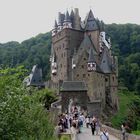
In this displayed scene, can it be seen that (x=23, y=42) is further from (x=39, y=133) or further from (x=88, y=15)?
(x=39, y=133)

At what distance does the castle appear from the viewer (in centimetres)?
8862

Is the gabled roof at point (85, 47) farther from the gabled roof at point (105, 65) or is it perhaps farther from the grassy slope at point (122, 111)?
the grassy slope at point (122, 111)

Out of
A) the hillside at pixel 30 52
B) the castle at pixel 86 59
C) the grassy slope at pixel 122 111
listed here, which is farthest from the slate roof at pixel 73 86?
the hillside at pixel 30 52

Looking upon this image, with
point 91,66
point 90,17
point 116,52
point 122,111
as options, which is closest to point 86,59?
point 91,66

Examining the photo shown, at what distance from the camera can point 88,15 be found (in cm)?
10000

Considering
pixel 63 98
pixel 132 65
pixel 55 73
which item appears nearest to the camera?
pixel 63 98

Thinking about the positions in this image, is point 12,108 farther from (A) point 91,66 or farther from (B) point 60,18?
(B) point 60,18

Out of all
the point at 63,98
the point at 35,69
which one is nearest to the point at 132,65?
the point at 35,69

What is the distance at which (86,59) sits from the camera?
90.9m

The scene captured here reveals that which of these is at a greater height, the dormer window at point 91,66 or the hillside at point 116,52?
the hillside at point 116,52

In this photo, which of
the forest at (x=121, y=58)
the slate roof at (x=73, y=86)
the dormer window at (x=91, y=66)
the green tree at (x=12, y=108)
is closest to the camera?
the green tree at (x=12, y=108)

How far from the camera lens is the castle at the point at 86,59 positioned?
88.6 metres

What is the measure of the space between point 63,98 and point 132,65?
75.4 metres

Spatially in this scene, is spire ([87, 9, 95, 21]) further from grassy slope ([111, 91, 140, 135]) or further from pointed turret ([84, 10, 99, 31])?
grassy slope ([111, 91, 140, 135])
